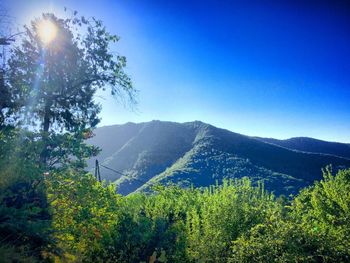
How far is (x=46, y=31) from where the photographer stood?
1296cm

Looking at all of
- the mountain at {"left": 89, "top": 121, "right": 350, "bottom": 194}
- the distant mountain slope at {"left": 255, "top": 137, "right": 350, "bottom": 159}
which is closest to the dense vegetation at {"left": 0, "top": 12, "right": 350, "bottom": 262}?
the mountain at {"left": 89, "top": 121, "right": 350, "bottom": 194}

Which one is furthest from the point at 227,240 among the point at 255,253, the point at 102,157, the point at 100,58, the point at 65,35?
the point at 102,157

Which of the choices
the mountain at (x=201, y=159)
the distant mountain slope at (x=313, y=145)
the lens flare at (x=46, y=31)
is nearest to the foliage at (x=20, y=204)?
the lens flare at (x=46, y=31)

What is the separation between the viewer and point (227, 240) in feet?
29.5

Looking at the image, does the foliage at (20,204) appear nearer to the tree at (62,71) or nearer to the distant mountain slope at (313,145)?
the tree at (62,71)

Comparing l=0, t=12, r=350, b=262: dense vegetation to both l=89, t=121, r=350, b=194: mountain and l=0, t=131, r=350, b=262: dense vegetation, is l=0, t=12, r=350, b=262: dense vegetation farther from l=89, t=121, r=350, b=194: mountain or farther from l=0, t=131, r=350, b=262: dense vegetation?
l=89, t=121, r=350, b=194: mountain

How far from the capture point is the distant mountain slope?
5553 inches

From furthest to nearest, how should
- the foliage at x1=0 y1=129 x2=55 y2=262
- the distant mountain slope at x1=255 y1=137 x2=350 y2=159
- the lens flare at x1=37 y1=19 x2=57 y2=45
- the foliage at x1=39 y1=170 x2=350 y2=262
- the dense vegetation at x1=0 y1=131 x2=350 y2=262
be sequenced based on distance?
the distant mountain slope at x1=255 y1=137 x2=350 y2=159 < the lens flare at x1=37 y1=19 x2=57 y2=45 < the foliage at x1=39 y1=170 x2=350 y2=262 < the dense vegetation at x1=0 y1=131 x2=350 y2=262 < the foliage at x1=0 y1=129 x2=55 y2=262

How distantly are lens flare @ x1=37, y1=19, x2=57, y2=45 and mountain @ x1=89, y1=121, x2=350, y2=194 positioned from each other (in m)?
55.2

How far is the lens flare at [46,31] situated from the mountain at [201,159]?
55192 millimetres

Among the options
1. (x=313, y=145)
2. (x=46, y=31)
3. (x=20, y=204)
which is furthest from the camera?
(x=313, y=145)

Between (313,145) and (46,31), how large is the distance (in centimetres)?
15426

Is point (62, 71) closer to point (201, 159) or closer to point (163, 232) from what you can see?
point (163, 232)

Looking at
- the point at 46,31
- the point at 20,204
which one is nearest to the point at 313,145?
the point at 46,31
